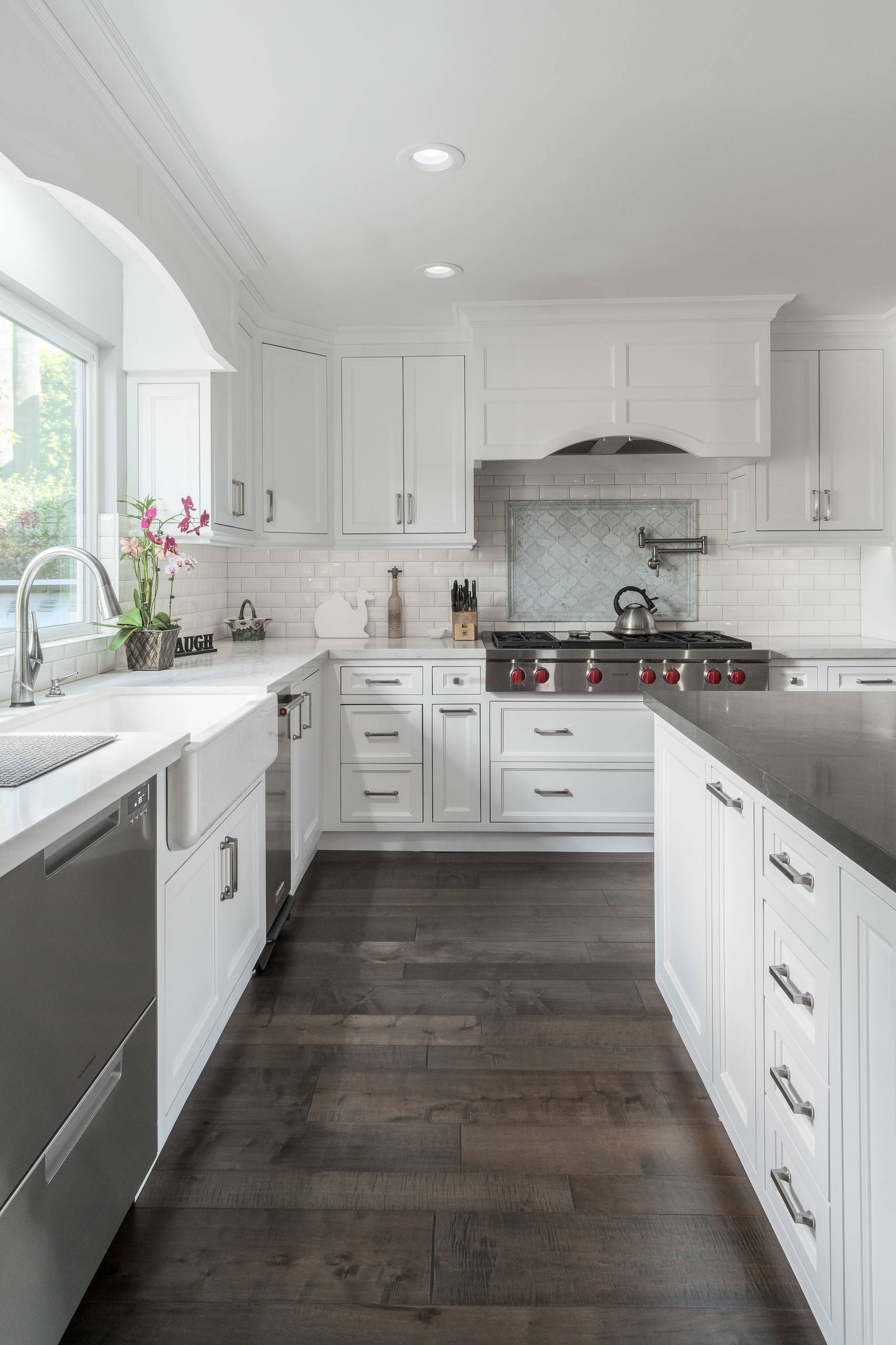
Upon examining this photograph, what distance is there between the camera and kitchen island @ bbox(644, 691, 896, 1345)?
3.37ft

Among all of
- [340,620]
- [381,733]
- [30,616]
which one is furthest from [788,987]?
[340,620]

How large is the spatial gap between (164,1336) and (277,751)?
5.04 ft

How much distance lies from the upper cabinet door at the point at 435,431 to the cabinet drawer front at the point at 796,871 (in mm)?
2766

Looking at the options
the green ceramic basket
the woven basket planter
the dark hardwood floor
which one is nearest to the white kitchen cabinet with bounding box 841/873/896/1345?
the dark hardwood floor

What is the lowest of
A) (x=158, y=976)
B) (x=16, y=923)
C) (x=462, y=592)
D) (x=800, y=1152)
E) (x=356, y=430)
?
(x=800, y=1152)

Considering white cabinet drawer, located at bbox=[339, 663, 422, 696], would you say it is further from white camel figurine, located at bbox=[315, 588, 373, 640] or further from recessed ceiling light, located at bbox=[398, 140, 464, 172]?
recessed ceiling light, located at bbox=[398, 140, 464, 172]

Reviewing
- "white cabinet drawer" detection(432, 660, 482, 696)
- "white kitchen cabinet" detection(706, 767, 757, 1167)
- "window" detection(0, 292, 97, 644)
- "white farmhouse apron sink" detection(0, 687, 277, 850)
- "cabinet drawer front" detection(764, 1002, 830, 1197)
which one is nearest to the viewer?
"cabinet drawer front" detection(764, 1002, 830, 1197)

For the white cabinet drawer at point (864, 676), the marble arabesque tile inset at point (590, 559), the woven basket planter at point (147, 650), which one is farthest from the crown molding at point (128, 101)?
the white cabinet drawer at point (864, 676)

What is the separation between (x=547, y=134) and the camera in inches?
91.4

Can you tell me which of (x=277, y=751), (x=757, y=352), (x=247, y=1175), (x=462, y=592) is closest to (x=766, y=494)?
(x=757, y=352)

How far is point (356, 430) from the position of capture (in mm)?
3941

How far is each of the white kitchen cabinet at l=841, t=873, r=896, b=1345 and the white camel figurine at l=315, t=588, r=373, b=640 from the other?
321cm

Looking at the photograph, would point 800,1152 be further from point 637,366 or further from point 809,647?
point 637,366

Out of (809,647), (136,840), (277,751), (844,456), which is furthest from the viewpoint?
(844,456)
